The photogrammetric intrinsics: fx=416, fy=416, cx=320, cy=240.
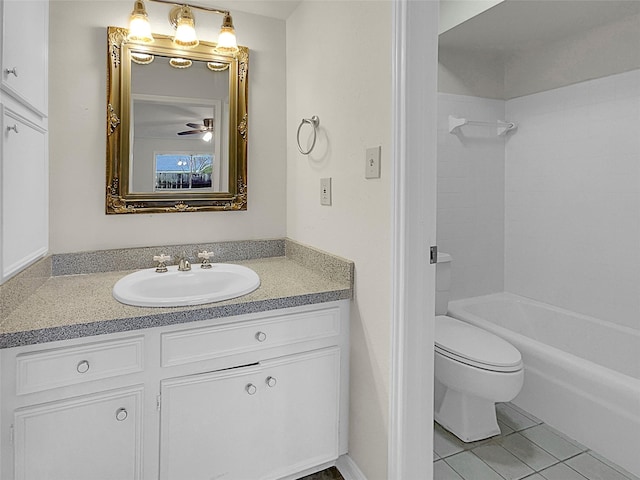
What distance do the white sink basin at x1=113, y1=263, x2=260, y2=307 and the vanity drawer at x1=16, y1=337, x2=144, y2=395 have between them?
22cm

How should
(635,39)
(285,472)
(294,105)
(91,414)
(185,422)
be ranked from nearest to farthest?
(91,414) < (185,422) < (285,472) < (294,105) < (635,39)

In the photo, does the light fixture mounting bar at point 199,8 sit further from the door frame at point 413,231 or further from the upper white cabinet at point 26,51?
the door frame at point 413,231

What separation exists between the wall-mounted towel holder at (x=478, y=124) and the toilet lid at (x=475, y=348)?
50.8 inches

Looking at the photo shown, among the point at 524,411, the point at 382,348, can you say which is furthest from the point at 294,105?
the point at 524,411

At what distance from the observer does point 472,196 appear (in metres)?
2.88

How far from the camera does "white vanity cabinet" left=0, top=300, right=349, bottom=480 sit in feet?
3.89

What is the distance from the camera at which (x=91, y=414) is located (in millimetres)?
1250

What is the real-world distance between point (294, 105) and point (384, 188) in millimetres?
932

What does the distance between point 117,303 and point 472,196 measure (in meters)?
2.34

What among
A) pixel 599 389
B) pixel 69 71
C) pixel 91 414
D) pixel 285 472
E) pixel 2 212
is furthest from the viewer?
pixel 599 389

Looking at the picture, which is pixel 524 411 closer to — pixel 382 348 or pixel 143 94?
pixel 382 348

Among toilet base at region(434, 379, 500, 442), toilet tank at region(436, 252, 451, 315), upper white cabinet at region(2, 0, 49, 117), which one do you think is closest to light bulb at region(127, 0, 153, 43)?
upper white cabinet at region(2, 0, 49, 117)

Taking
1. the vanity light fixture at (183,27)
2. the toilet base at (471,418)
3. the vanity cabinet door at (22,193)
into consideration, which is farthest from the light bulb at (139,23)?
the toilet base at (471,418)

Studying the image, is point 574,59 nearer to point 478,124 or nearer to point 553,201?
point 478,124
